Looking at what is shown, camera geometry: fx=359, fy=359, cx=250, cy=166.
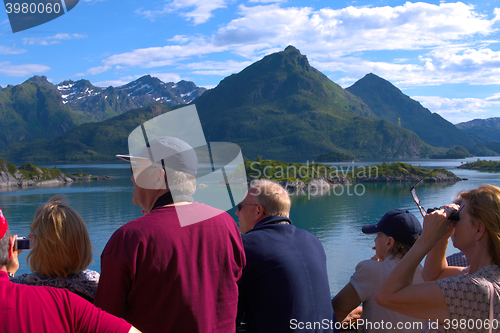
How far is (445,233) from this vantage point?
1.88 metres

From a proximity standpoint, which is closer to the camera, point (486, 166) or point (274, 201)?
point (274, 201)

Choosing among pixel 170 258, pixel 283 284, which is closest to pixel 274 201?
pixel 283 284

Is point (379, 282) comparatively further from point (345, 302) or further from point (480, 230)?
point (480, 230)

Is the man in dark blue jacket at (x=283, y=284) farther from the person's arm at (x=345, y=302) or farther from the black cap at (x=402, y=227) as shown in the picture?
the black cap at (x=402, y=227)

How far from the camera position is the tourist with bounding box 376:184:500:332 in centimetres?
164

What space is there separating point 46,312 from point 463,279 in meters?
1.73

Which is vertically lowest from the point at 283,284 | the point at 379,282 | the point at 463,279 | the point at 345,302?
the point at 345,302

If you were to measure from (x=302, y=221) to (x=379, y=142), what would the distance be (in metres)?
152

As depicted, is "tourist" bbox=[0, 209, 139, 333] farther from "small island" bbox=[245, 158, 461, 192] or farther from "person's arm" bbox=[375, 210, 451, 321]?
"small island" bbox=[245, 158, 461, 192]

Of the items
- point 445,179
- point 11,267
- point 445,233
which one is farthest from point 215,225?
point 445,179

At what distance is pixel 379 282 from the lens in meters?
2.30

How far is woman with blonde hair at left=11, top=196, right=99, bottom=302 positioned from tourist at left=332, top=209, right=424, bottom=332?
161cm

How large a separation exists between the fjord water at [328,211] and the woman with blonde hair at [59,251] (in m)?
19.2

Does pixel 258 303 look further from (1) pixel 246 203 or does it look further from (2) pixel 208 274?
(1) pixel 246 203
